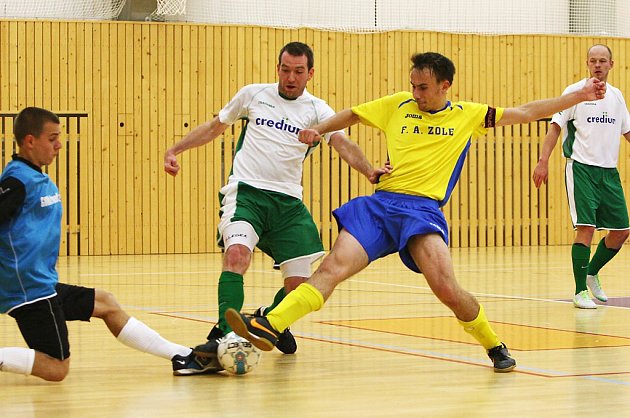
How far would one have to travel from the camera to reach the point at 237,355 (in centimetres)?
575

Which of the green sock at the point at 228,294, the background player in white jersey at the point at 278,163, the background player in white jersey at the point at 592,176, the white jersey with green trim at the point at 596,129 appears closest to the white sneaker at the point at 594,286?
the background player in white jersey at the point at 592,176

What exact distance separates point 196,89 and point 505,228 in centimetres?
564

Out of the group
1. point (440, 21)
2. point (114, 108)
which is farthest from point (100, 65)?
point (440, 21)

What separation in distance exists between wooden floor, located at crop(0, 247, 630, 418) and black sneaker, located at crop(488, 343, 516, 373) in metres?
0.06

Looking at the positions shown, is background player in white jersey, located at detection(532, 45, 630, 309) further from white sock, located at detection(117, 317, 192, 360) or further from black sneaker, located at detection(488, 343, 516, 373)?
white sock, located at detection(117, 317, 192, 360)

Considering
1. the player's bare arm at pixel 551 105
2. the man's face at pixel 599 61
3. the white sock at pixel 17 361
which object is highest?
the man's face at pixel 599 61

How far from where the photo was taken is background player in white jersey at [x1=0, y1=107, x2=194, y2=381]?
5.44 meters

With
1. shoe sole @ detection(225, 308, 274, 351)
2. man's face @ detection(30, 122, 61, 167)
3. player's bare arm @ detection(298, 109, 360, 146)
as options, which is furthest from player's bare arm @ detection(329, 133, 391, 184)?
man's face @ detection(30, 122, 61, 167)

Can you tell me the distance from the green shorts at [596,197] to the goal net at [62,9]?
9.71m

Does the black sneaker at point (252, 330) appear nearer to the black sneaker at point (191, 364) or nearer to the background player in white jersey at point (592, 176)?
the black sneaker at point (191, 364)

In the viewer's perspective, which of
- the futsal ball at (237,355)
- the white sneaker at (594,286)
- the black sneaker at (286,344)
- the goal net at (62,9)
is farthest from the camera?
the goal net at (62,9)

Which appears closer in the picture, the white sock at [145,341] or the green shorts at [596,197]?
the white sock at [145,341]

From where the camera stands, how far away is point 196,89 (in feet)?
57.6

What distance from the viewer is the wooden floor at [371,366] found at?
4.89 meters
